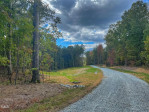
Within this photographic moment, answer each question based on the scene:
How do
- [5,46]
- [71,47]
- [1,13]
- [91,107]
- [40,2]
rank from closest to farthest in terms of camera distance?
1. [91,107]
2. [1,13]
3. [5,46]
4. [40,2]
5. [71,47]

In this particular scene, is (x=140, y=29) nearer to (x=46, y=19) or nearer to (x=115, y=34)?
(x=115, y=34)

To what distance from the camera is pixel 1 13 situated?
5512 millimetres

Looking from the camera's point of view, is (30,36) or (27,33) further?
(30,36)

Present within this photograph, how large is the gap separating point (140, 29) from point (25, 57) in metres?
21.2

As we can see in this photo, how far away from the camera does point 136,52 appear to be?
23203mm

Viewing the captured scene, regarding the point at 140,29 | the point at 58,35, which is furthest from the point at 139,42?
the point at 58,35

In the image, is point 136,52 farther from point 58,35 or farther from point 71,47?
point 71,47

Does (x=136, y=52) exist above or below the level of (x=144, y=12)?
below

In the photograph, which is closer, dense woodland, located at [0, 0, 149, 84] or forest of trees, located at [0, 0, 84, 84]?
forest of trees, located at [0, 0, 84, 84]

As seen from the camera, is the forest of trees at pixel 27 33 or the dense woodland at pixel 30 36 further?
the dense woodland at pixel 30 36

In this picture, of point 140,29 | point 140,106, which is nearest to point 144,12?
point 140,29

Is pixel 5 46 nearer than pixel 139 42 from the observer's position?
Yes

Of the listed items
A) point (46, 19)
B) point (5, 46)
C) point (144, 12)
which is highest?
point (144, 12)

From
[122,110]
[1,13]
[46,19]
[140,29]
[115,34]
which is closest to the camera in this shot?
[122,110]
